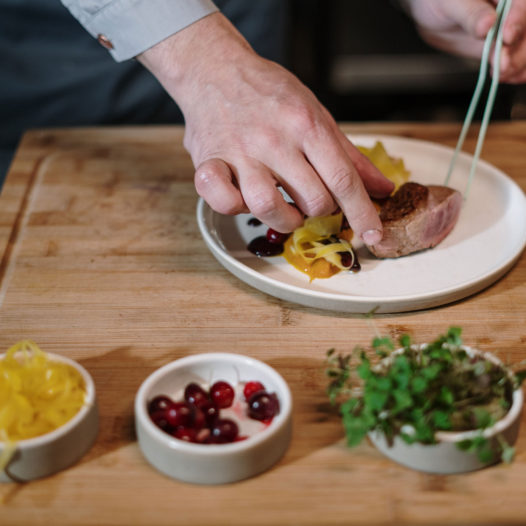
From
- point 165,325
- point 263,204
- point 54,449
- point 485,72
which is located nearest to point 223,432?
point 54,449

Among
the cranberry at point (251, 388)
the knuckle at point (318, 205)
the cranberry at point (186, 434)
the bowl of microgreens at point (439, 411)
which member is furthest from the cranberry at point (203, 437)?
the knuckle at point (318, 205)

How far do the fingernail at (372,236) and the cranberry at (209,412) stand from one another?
1.94 ft

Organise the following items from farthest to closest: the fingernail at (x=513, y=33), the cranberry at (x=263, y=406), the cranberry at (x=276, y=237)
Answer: the fingernail at (x=513, y=33) → the cranberry at (x=276, y=237) → the cranberry at (x=263, y=406)

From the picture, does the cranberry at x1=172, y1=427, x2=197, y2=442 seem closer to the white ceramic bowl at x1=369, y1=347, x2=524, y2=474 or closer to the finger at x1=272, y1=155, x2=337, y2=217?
the white ceramic bowl at x1=369, y1=347, x2=524, y2=474

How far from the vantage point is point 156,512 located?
3.56ft

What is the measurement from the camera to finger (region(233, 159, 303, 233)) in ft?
4.88

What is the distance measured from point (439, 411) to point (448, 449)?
0.07m

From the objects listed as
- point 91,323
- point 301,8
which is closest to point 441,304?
point 91,323

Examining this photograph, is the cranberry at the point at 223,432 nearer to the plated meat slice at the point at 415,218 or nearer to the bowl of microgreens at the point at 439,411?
the bowl of microgreens at the point at 439,411

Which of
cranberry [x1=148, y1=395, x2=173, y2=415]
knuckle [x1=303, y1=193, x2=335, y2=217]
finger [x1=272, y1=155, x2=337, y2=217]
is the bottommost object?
cranberry [x1=148, y1=395, x2=173, y2=415]

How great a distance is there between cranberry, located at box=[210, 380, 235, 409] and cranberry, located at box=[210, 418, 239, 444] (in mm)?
72

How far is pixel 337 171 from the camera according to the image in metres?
1.50

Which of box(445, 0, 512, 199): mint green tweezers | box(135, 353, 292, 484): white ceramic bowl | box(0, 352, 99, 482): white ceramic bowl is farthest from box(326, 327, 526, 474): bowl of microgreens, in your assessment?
box(445, 0, 512, 199): mint green tweezers

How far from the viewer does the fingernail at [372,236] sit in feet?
5.23
